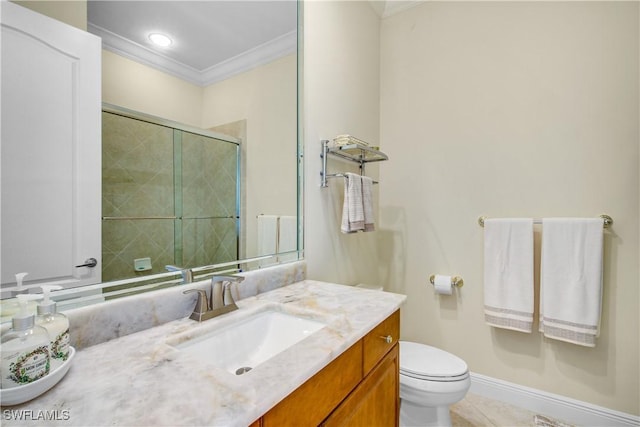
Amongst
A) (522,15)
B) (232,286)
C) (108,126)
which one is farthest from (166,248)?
(522,15)

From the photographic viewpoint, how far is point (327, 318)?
95cm

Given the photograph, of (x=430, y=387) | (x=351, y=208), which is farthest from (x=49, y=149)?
(x=430, y=387)

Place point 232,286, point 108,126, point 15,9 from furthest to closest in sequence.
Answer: point 232,286 → point 108,126 → point 15,9

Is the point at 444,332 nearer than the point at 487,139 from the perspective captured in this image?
No

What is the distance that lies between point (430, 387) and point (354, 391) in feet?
2.24

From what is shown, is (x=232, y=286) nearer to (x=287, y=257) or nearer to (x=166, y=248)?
(x=166, y=248)

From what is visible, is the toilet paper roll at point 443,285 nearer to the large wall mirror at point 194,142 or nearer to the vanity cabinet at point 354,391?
the vanity cabinet at point 354,391

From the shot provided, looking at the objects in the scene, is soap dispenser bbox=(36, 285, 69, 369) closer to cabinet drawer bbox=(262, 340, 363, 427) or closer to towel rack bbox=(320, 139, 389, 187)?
cabinet drawer bbox=(262, 340, 363, 427)

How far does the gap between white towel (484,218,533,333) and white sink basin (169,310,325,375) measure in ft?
4.34

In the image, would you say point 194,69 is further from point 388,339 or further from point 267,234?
point 388,339

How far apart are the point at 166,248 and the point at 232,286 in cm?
28

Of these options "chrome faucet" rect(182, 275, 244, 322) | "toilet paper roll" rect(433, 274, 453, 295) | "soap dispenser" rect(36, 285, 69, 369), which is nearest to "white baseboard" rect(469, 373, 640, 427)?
"toilet paper roll" rect(433, 274, 453, 295)

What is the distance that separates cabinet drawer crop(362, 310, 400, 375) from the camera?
93 cm

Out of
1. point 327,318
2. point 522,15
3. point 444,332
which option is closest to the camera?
point 327,318
